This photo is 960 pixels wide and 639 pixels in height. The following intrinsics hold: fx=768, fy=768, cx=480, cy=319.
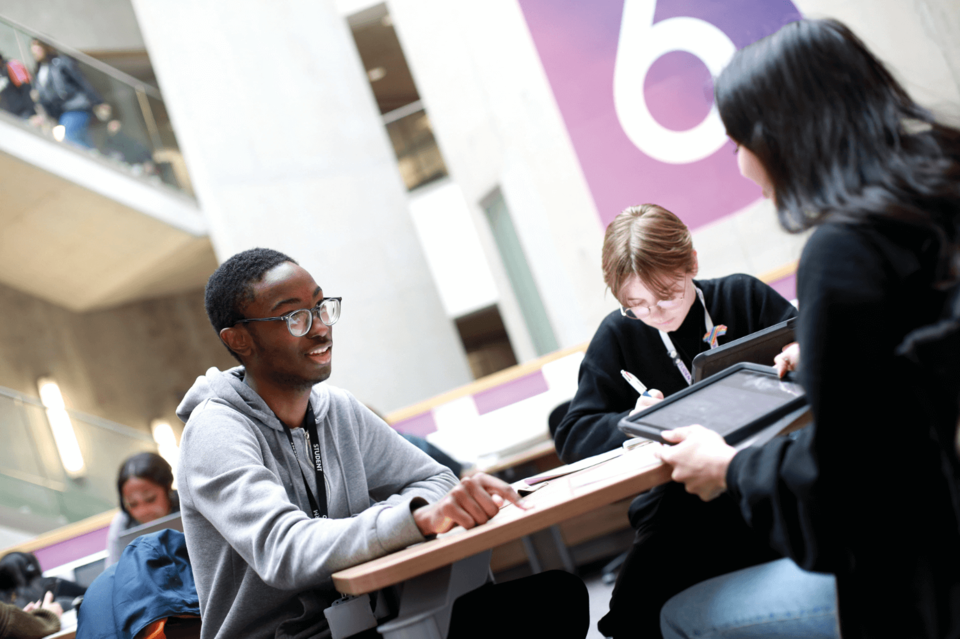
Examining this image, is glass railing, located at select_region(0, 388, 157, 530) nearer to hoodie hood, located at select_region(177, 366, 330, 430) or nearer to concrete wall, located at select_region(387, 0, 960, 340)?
concrete wall, located at select_region(387, 0, 960, 340)

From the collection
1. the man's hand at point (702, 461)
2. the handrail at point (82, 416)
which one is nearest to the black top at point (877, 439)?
the man's hand at point (702, 461)

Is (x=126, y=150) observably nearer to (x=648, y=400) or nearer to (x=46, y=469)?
(x=46, y=469)

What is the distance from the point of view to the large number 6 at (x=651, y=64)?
18.0ft

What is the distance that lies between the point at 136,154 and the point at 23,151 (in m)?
0.99

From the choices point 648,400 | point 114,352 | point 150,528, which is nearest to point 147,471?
point 150,528

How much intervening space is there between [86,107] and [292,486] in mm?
7082

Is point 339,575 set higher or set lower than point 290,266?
lower

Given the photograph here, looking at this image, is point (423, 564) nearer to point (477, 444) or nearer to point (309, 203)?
point (477, 444)

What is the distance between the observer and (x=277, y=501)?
138 centimetres

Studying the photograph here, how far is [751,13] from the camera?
5.48 m

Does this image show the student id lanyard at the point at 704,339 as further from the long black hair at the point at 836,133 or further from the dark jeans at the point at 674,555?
the long black hair at the point at 836,133

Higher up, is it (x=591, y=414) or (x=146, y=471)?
(x=146, y=471)

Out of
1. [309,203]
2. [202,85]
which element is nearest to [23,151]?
[202,85]

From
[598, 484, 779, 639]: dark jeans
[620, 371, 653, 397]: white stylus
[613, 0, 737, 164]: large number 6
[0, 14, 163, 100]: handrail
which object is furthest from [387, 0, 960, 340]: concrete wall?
[598, 484, 779, 639]: dark jeans
